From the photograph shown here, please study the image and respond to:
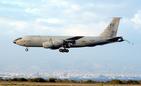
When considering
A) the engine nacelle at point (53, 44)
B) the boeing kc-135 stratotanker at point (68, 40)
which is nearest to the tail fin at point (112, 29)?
the boeing kc-135 stratotanker at point (68, 40)

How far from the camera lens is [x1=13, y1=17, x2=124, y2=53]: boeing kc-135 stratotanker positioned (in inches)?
4998

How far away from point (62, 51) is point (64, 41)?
3389 mm

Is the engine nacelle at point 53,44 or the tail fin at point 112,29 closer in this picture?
the engine nacelle at point 53,44

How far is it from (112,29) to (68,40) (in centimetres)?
1309

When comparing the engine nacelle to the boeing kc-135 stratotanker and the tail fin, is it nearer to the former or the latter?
the boeing kc-135 stratotanker

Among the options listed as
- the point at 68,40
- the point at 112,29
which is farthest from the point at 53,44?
the point at 112,29

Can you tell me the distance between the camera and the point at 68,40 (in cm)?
12769

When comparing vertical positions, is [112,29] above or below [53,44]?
above

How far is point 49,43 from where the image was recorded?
128 metres

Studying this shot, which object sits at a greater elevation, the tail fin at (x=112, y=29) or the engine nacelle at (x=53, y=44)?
the tail fin at (x=112, y=29)

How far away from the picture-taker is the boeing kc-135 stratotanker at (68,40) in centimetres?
12694

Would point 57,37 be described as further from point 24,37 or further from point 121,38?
point 121,38

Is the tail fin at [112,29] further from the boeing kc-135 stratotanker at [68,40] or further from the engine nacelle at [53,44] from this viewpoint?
the engine nacelle at [53,44]

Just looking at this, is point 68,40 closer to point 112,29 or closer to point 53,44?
point 53,44
